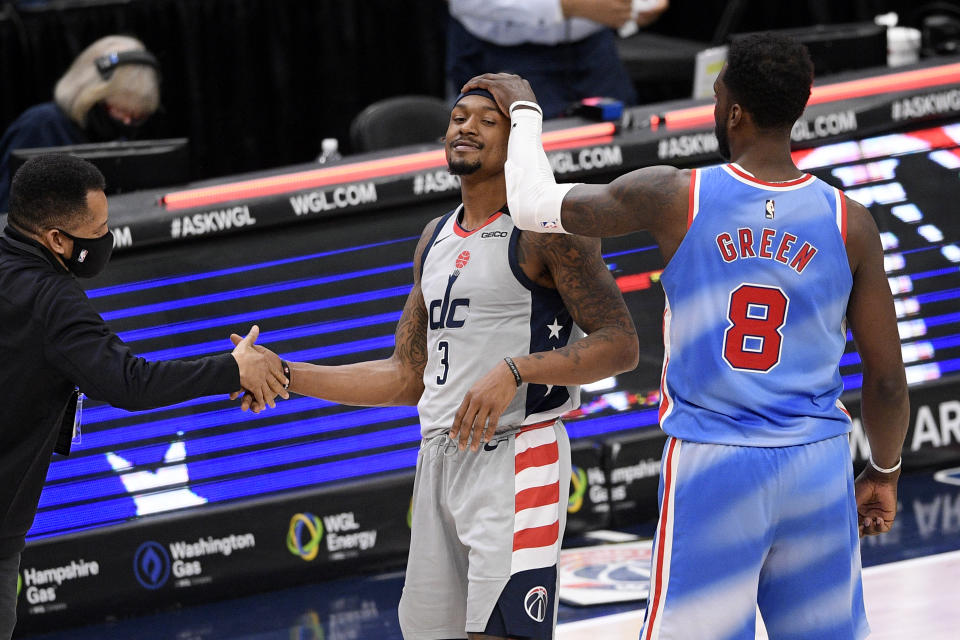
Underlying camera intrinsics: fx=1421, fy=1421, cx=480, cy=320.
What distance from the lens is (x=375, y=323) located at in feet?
19.3

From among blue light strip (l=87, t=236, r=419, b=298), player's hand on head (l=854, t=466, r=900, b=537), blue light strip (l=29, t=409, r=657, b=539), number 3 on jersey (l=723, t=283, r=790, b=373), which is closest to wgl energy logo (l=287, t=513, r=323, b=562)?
blue light strip (l=29, t=409, r=657, b=539)

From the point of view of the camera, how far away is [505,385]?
148 inches

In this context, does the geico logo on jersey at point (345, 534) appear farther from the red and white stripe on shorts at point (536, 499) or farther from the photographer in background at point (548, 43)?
the photographer in background at point (548, 43)

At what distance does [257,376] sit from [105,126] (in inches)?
118

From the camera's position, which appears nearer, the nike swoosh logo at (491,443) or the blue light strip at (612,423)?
the nike swoosh logo at (491,443)

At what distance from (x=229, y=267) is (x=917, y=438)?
317 cm

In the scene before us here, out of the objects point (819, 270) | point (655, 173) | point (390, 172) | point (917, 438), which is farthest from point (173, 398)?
point (917, 438)

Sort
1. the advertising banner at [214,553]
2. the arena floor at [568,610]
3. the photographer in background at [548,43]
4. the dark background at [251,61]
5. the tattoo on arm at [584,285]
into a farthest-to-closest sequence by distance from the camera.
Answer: the dark background at [251,61] → the photographer in background at [548,43] → the advertising banner at [214,553] → the arena floor at [568,610] → the tattoo on arm at [584,285]

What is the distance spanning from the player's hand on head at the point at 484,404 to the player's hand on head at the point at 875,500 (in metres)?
0.95

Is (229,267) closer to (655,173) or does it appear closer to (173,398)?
(173,398)

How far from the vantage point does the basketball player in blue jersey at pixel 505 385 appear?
3.85 metres

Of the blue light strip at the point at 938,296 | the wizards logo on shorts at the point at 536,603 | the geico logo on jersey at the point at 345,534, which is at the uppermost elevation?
the blue light strip at the point at 938,296

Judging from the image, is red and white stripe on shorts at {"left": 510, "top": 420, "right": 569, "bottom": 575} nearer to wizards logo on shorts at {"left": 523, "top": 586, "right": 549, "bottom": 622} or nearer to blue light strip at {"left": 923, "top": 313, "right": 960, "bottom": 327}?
wizards logo on shorts at {"left": 523, "top": 586, "right": 549, "bottom": 622}

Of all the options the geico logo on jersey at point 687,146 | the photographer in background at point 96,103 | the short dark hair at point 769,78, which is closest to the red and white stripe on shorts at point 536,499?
the short dark hair at point 769,78
